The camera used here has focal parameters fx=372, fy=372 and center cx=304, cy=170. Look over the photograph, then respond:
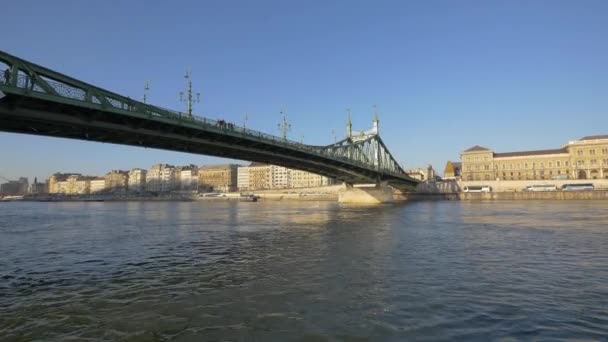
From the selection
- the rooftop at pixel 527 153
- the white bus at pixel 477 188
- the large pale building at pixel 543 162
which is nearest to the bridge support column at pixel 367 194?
the white bus at pixel 477 188

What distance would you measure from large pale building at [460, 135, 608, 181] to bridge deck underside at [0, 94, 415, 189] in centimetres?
8874

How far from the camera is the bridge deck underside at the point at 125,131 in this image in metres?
27.4

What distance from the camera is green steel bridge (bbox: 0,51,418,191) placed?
82.7 feet

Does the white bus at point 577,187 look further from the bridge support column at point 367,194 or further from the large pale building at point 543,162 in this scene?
the bridge support column at point 367,194

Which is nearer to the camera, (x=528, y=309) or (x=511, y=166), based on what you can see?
(x=528, y=309)

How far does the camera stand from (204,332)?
8.39 meters

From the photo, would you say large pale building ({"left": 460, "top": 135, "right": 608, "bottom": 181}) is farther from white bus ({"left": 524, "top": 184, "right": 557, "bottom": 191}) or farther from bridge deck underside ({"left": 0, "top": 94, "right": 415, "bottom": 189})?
bridge deck underside ({"left": 0, "top": 94, "right": 415, "bottom": 189})

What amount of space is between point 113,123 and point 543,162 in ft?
428

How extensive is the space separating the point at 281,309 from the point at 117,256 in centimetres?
1363

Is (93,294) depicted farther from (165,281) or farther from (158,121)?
(158,121)

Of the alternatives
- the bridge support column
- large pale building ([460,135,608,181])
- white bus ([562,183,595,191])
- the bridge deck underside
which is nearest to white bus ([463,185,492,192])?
large pale building ([460,135,608,181])

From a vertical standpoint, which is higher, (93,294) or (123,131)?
(123,131)

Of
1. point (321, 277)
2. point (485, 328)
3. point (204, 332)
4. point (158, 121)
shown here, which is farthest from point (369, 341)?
point (158, 121)

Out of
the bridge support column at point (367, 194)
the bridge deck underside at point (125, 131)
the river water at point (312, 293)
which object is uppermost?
the bridge deck underside at point (125, 131)
